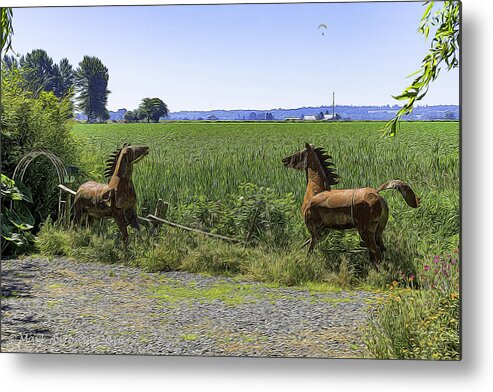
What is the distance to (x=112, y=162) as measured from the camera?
4.41 m

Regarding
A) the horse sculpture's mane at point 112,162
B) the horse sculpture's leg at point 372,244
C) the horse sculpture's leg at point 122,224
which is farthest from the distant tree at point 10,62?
the horse sculpture's leg at point 372,244

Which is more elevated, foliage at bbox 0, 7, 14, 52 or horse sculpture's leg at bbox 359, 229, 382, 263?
foliage at bbox 0, 7, 14, 52

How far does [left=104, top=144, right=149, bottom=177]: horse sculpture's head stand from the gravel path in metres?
0.55

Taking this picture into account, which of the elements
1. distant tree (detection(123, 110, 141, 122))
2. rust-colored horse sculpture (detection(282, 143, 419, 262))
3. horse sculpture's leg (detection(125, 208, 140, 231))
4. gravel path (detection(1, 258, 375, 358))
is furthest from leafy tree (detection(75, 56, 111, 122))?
rust-colored horse sculpture (detection(282, 143, 419, 262))

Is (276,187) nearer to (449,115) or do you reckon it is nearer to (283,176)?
(283,176)

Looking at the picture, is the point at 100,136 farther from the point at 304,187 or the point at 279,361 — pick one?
the point at 279,361

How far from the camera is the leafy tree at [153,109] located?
4316 millimetres

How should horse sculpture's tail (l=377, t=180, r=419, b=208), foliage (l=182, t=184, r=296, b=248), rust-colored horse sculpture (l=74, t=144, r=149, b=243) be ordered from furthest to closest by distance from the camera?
rust-colored horse sculpture (l=74, t=144, r=149, b=243) → foliage (l=182, t=184, r=296, b=248) → horse sculpture's tail (l=377, t=180, r=419, b=208)

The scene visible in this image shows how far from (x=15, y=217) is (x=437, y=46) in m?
2.50

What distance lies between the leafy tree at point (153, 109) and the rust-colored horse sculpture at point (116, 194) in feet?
0.59

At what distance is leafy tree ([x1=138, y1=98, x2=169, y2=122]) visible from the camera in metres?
4.32

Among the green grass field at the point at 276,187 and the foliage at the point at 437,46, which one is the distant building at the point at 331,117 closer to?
the green grass field at the point at 276,187

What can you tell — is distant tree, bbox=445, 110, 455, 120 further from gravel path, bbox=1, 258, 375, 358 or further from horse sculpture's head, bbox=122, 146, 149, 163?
horse sculpture's head, bbox=122, 146, 149, 163

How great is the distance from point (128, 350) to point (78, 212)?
2.71 ft
